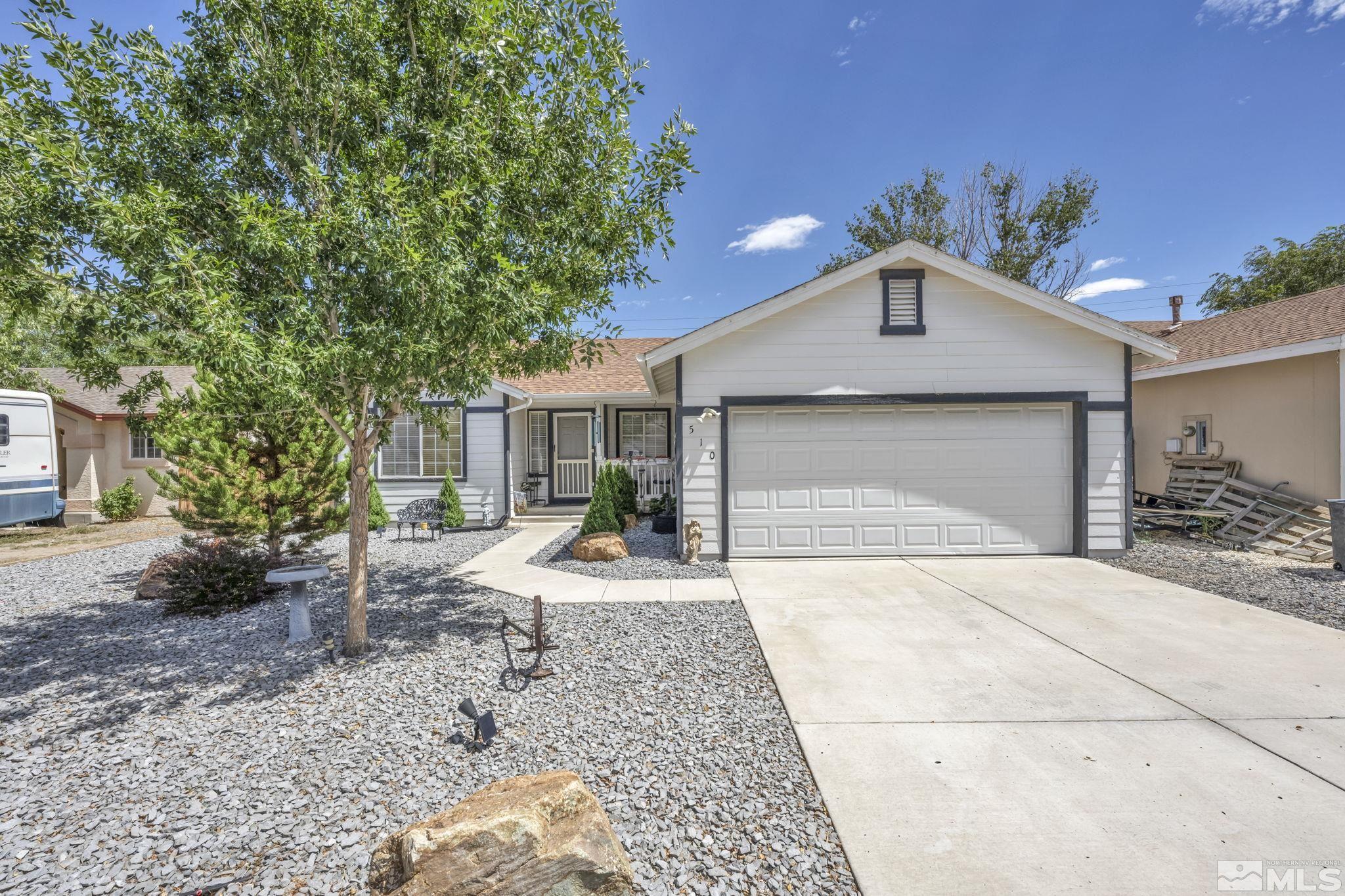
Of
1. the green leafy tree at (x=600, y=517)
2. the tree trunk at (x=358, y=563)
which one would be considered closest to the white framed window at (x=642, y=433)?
the green leafy tree at (x=600, y=517)

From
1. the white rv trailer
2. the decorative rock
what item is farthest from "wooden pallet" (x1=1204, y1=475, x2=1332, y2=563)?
the white rv trailer

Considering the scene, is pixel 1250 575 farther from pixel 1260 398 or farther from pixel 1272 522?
pixel 1260 398

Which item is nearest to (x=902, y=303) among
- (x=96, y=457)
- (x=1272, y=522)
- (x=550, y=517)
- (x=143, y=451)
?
(x=1272, y=522)

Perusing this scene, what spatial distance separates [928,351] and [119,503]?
1758 centimetres

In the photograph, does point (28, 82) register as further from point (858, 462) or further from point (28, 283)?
point (858, 462)

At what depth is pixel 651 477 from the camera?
1230 cm

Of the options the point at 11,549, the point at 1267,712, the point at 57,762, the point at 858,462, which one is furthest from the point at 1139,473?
the point at 11,549

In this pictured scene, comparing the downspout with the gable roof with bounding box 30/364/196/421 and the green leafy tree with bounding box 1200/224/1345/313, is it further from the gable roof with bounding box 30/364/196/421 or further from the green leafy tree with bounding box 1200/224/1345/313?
the green leafy tree with bounding box 1200/224/1345/313

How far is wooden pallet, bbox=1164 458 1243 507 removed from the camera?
9945 millimetres

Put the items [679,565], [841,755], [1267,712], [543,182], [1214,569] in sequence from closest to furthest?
Result: [841,755], [1267,712], [543,182], [1214,569], [679,565]

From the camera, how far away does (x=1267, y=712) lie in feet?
11.5

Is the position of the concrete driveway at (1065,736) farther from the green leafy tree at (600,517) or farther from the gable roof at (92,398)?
the gable roof at (92,398)

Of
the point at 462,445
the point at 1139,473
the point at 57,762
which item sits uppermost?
the point at 462,445

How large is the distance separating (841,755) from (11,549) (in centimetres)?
1450
